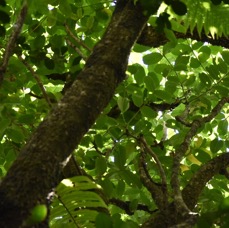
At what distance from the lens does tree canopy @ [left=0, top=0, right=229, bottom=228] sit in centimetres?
128

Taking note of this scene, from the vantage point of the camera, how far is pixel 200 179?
2975mm

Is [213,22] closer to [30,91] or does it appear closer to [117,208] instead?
[117,208]

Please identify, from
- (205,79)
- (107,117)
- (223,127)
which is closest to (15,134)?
(107,117)

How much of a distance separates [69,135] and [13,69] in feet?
7.53

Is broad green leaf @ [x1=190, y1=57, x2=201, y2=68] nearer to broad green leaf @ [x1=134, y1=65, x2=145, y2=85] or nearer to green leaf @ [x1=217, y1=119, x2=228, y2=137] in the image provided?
broad green leaf @ [x1=134, y1=65, x2=145, y2=85]

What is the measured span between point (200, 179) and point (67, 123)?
183cm

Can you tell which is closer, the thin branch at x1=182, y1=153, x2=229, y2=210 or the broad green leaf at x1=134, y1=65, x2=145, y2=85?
the thin branch at x1=182, y1=153, x2=229, y2=210

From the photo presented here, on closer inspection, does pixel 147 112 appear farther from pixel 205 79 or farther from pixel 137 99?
pixel 205 79

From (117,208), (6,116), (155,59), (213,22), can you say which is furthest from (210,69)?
(6,116)

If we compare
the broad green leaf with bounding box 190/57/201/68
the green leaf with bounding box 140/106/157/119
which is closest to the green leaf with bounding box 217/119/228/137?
the broad green leaf with bounding box 190/57/201/68

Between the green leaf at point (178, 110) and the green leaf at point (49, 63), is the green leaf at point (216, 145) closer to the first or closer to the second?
the green leaf at point (178, 110)

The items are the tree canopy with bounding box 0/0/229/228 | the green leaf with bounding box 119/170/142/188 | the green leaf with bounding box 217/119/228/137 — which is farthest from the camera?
the green leaf with bounding box 217/119/228/137

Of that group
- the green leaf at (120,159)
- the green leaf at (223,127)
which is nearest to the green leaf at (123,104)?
the green leaf at (120,159)

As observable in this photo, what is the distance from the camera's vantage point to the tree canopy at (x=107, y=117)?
1.28 meters
